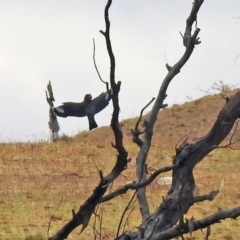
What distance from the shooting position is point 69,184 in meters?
12.8

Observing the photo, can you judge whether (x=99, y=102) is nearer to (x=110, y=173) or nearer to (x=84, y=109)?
(x=84, y=109)

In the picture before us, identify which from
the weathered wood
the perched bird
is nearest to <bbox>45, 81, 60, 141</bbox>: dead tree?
the perched bird

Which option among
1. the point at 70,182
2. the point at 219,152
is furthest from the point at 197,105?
the point at 70,182

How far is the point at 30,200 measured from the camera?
1116 cm

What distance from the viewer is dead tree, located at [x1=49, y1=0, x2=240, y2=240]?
10.2ft

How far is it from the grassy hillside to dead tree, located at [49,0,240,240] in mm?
1975

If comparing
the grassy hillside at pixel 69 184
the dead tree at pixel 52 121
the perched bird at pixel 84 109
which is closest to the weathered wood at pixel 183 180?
the grassy hillside at pixel 69 184

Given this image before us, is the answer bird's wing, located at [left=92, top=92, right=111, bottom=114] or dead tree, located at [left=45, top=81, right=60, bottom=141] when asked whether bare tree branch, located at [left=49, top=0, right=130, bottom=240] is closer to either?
bird's wing, located at [left=92, top=92, right=111, bottom=114]

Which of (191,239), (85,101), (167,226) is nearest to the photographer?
(167,226)

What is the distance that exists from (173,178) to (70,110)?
12.6 meters

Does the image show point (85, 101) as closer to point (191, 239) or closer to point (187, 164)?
point (191, 239)

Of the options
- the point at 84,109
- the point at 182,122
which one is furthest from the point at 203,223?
the point at 182,122

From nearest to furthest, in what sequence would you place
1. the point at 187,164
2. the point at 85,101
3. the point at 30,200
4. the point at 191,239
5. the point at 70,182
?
the point at 187,164 < the point at 191,239 < the point at 30,200 < the point at 70,182 < the point at 85,101

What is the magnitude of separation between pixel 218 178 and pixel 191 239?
5371mm
